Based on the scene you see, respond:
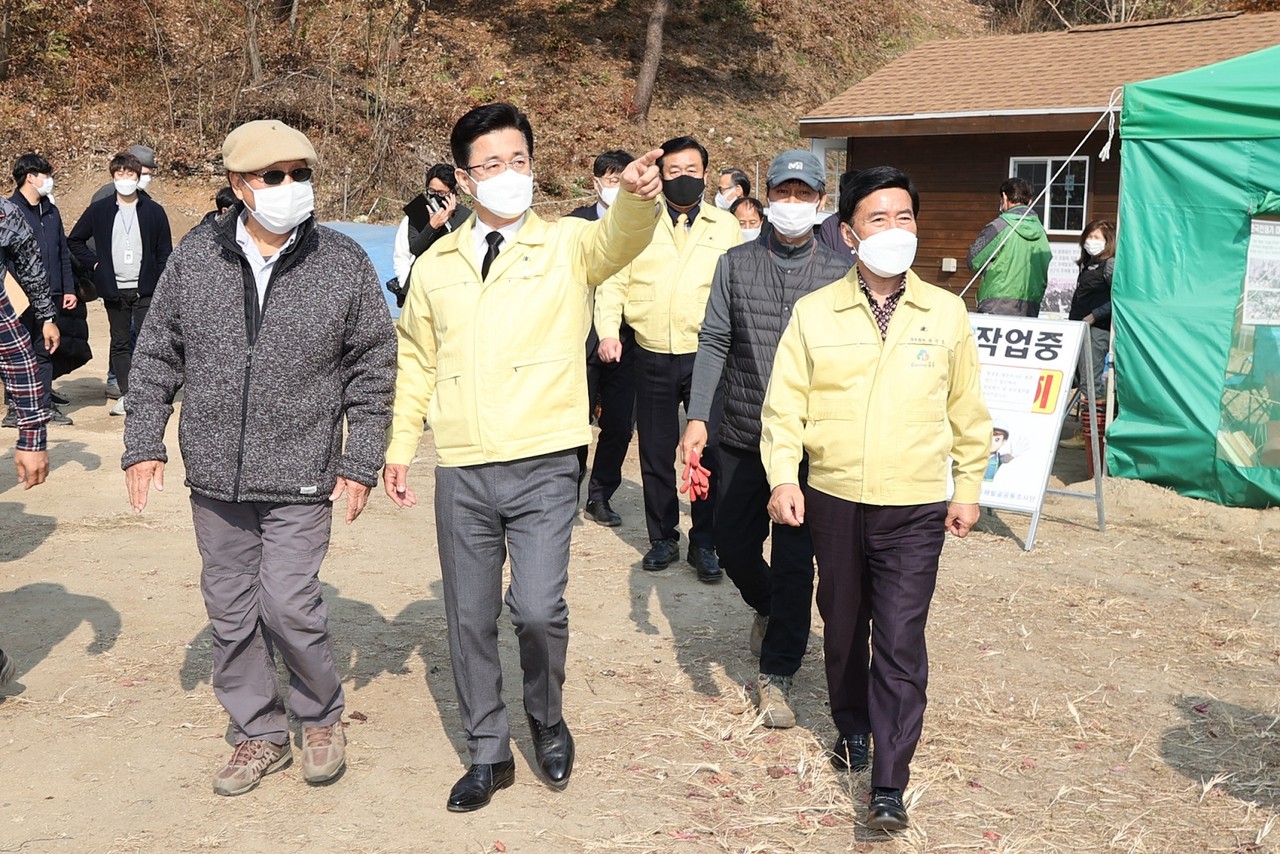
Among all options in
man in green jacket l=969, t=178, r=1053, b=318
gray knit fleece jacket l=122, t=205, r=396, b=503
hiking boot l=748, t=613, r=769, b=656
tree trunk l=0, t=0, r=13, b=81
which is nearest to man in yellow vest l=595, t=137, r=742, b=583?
hiking boot l=748, t=613, r=769, b=656

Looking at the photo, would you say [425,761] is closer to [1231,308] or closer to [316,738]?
[316,738]

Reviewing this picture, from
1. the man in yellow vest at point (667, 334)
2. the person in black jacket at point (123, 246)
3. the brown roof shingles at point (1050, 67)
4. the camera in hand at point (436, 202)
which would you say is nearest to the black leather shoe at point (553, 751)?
the man in yellow vest at point (667, 334)

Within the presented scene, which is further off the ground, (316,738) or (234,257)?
(234,257)

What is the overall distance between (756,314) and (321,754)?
2.41 metres

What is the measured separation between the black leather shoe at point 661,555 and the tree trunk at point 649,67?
2261cm

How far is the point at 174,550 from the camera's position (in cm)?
718

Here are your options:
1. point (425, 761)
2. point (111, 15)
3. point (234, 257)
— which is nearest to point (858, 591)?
point (425, 761)

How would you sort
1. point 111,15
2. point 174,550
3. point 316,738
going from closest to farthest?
point 316,738, point 174,550, point 111,15

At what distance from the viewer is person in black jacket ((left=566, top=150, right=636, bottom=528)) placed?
25.9 feet

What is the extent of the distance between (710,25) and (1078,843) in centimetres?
3144

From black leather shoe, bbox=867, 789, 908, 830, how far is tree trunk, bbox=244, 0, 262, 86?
24.3m

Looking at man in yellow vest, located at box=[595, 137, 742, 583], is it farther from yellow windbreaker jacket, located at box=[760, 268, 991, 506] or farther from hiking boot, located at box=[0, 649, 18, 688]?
hiking boot, located at box=[0, 649, 18, 688]

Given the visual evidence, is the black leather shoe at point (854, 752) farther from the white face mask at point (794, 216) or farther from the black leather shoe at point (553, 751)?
the white face mask at point (794, 216)

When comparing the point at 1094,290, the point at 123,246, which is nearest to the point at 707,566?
the point at 1094,290
